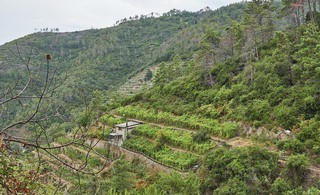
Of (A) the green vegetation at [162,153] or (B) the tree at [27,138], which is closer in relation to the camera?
(B) the tree at [27,138]

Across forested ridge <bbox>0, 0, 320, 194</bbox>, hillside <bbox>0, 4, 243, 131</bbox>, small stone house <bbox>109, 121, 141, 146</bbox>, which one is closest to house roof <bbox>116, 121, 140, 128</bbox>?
small stone house <bbox>109, 121, 141, 146</bbox>

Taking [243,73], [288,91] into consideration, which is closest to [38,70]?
[288,91]

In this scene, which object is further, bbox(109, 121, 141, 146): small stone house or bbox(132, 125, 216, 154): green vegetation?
bbox(109, 121, 141, 146): small stone house

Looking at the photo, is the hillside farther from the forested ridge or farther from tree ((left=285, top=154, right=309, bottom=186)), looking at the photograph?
tree ((left=285, top=154, right=309, bottom=186))

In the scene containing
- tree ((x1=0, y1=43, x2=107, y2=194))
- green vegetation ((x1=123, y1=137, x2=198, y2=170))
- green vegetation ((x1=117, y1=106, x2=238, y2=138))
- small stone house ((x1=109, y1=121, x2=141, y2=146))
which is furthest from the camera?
small stone house ((x1=109, y1=121, x2=141, y2=146))

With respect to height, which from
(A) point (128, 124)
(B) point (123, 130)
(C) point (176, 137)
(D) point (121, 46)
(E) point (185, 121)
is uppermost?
(D) point (121, 46)

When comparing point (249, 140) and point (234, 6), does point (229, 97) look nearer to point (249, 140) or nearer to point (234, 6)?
point (249, 140)

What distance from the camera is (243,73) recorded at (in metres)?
22.1

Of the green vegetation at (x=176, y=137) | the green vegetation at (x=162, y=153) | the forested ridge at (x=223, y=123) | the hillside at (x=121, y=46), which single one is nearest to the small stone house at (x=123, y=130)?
the green vegetation at (x=176, y=137)

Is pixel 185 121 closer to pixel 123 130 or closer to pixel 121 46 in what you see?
pixel 123 130

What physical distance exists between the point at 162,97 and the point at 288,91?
38.0 ft

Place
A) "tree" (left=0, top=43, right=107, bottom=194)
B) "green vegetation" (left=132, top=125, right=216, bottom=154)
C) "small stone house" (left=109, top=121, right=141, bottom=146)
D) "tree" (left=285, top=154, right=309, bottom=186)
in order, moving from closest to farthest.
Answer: "tree" (left=0, top=43, right=107, bottom=194)
"tree" (left=285, top=154, right=309, bottom=186)
"green vegetation" (left=132, top=125, right=216, bottom=154)
"small stone house" (left=109, top=121, right=141, bottom=146)

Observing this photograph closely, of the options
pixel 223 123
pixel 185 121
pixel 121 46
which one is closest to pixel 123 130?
pixel 185 121

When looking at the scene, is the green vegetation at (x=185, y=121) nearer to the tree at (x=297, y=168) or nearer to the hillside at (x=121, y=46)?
the tree at (x=297, y=168)
